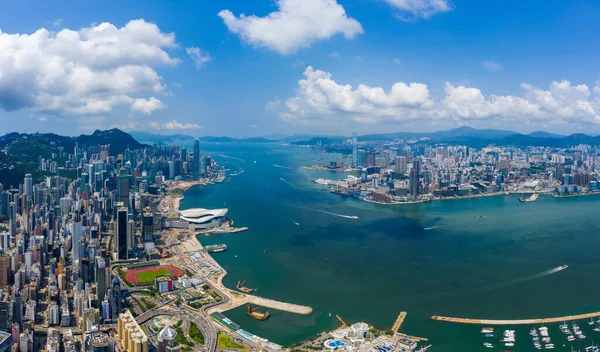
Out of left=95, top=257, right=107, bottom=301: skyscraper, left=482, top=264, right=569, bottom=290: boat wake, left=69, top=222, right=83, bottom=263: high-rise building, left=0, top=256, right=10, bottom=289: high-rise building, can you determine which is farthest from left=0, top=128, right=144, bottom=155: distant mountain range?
left=482, top=264, right=569, bottom=290: boat wake

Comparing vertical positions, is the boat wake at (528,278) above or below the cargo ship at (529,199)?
below

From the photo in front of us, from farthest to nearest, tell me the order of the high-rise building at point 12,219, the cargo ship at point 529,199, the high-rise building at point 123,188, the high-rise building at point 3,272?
the cargo ship at point 529,199 → the high-rise building at point 123,188 → the high-rise building at point 12,219 → the high-rise building at point 3,272

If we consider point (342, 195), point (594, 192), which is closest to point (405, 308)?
point (342, 195)

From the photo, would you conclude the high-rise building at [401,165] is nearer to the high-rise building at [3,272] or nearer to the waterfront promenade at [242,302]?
the waterfront promenade at [242,302]

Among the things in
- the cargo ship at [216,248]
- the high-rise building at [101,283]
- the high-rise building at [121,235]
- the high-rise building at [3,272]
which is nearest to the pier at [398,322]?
the high-rise building at [101,283]

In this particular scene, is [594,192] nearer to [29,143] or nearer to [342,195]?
[342,195]

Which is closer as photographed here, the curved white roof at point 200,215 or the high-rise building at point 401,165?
the curved white roof at point 200,215
